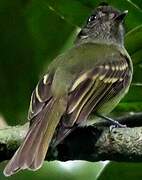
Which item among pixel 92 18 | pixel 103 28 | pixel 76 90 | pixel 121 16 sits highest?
pixel 76 90

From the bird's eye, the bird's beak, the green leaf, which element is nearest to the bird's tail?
the green leaf

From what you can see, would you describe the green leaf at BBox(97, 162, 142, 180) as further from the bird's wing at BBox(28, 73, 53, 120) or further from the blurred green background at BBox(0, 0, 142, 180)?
the bird's wing at BBox(28, 73, 53, 120)

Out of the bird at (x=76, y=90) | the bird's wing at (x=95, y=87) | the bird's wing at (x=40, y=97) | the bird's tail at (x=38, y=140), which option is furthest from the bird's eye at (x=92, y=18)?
the bird's tail at (x=38, y=140)

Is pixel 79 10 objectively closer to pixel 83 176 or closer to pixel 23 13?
pixel 23 13

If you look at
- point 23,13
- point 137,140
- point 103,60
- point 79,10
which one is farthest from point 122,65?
point 137,140

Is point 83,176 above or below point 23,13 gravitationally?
below

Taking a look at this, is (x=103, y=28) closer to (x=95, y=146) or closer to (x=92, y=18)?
(x=92, y=18)

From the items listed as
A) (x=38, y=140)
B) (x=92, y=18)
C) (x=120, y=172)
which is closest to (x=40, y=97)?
(x=38, y=140)
